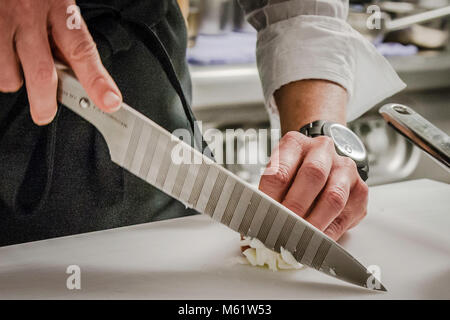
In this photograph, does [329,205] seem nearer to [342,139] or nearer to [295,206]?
[295,206]

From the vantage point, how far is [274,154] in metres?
0.58

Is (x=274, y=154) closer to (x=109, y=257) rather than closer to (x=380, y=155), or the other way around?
(x=109, y=257)

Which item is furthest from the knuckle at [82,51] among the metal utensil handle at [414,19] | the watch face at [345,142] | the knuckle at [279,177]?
the metal utensil handle at [414,19]

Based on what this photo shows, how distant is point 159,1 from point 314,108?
0.28 meters

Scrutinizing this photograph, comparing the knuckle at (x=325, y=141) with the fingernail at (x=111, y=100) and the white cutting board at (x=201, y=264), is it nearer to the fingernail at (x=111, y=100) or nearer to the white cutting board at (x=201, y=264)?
the white cutting board at (x=201, y=264)

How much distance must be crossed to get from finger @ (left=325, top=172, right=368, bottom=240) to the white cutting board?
0.11 feet

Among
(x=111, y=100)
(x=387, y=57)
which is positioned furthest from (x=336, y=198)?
(x=387, y=57)

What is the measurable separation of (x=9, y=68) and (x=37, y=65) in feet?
0.12

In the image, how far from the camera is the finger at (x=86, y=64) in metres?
0.43

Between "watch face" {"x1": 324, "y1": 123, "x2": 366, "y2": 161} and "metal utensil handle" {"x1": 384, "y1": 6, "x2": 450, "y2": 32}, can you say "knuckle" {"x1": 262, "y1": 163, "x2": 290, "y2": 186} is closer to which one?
"watch face" {"x1": 324, "y1": 123, "x2": 366, "y2": 161}

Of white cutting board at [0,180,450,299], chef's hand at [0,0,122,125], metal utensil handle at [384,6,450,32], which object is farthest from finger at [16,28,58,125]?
metal utensil handle at [384,6,450,32]

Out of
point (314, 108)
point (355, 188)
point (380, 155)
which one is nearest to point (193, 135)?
point (314, 108)
